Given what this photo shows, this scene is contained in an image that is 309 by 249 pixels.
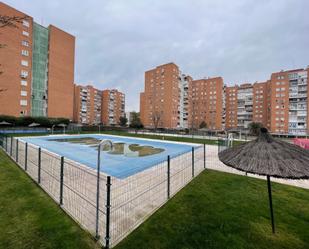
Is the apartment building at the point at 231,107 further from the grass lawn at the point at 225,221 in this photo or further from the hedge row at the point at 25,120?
the grass lawn at the point at 225,221

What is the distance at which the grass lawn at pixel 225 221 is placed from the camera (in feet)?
9.44

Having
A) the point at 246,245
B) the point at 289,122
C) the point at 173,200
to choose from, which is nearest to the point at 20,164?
the point at 173,200

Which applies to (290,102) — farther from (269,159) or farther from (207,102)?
(269,159)

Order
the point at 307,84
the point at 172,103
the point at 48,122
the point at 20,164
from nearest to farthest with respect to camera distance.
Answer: the point at 20,164
the point at 48,122
the point at 307,84
the point at 172,103

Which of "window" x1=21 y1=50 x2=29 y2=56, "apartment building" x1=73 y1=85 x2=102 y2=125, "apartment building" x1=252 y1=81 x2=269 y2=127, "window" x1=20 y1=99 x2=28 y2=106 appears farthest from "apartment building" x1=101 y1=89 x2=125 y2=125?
"apartment building" x1=252 y1=81 x2=269 y2=127

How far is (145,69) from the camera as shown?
60344 millimetres

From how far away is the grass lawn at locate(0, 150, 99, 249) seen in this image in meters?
2.76

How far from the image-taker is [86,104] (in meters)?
73.5

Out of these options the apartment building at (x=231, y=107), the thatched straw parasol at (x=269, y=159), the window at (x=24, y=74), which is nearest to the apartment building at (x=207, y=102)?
the apartment building at (x=231, y=107)

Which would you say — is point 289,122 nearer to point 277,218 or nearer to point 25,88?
point 277,218

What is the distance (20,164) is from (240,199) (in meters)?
10.1

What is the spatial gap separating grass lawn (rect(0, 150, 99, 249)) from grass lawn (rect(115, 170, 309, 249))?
104 centimetres

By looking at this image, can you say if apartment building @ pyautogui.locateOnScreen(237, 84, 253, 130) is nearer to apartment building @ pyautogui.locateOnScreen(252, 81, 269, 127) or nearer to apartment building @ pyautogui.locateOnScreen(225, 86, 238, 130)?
apartment building @ pyautogui.locateOnScreen(225, 86, 238, 130)

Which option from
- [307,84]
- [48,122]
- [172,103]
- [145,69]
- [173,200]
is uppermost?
[145,69]
